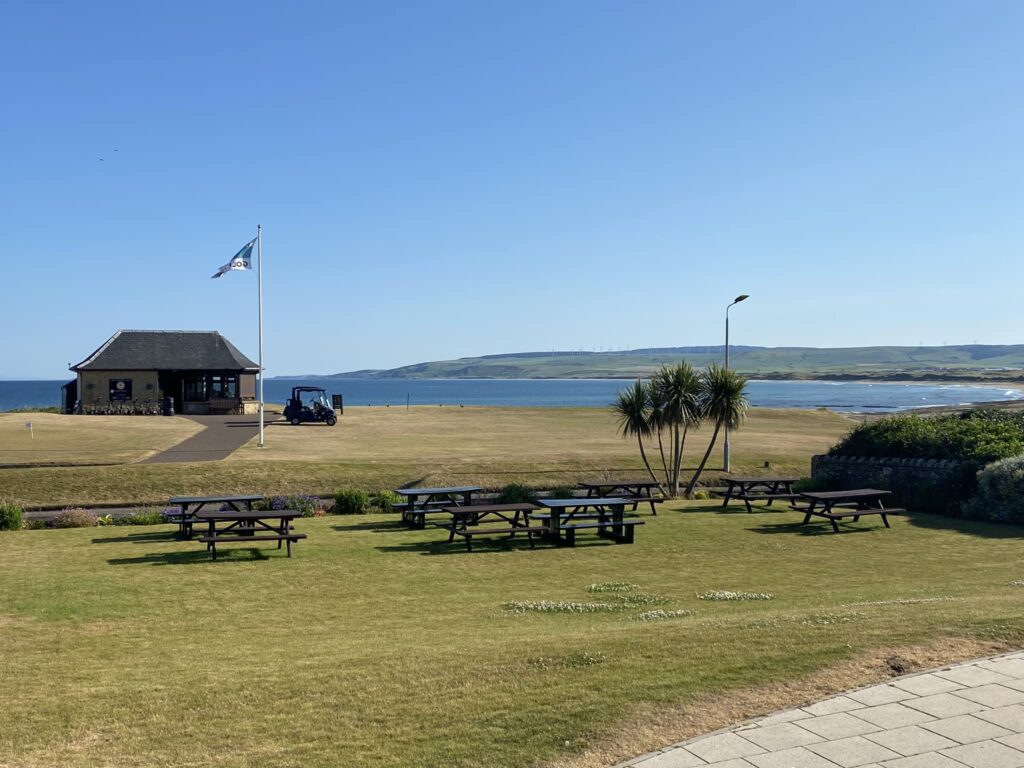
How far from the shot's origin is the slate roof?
56.8 m

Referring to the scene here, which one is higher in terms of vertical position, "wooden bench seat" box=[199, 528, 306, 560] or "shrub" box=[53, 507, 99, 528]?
"wooden bench seat" box=[199, 528, 306, 560]

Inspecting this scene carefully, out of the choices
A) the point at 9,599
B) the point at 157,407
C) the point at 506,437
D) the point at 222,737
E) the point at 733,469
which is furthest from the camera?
the point at 157,407

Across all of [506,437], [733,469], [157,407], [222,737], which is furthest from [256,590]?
[157,407]

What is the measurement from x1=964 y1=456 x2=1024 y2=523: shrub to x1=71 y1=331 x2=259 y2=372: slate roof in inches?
1807

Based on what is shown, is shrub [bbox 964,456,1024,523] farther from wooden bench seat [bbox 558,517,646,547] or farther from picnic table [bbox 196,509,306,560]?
picnic table [bbox 196,509,306,560]

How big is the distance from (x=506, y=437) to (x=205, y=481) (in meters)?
17.8

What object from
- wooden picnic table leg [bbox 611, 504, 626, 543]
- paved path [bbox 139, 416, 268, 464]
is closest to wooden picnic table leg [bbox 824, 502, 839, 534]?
wooden picnic table leg [bbox 611, 504, 626, 543]

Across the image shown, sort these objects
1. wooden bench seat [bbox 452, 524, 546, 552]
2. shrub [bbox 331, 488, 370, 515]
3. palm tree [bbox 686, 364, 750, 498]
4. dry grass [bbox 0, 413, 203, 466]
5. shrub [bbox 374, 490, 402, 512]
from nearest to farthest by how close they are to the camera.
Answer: wooden bench seat [bbox 452, 524, 546, 552]
shrub [bbox 331, 488, 370, 515]
shrub [bbox 374, 490, 402, 512]
palm tree [bbox 686, 364, 750, 498]
dry grass [bbox 0, 413, 203, 466]

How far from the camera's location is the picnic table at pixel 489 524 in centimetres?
1750

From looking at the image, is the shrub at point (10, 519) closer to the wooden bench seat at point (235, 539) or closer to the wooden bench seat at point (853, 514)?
the wooden bench seat at point (235, 539)

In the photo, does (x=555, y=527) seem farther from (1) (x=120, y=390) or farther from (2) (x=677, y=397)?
(1) (x=120, y=390)

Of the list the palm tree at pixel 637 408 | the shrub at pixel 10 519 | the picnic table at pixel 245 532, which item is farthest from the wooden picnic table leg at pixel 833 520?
the shrub at pixel 10 519

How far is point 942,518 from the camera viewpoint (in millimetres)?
21281

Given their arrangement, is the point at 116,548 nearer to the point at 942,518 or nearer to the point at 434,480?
the point at 434,480
